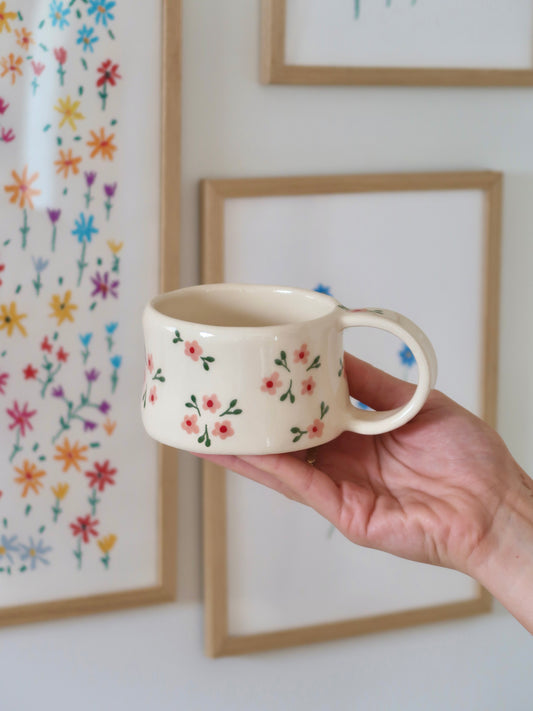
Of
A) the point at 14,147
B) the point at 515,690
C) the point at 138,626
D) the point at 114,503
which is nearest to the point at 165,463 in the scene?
the point at 114,503

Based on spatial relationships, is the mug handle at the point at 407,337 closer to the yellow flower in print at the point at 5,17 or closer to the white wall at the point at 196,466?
the white wall at the point at 196,466

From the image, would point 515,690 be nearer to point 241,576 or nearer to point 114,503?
point 241,576

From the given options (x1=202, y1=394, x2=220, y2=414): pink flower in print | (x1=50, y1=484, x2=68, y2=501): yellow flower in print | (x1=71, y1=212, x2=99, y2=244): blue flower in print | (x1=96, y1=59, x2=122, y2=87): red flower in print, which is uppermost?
(x1=96, y1=59, x2=122, y2=87): red flower in print

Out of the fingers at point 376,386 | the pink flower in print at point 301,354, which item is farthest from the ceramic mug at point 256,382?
the fingers at point 376,386

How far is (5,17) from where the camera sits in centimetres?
83

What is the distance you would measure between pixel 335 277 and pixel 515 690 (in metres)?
0.64

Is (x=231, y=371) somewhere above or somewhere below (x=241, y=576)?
above

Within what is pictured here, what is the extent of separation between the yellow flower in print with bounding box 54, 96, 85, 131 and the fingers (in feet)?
1.17

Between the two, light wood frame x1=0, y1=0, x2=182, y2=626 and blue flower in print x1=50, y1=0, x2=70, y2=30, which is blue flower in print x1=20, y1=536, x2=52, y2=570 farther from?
blue flower in print x1=50, y1=0, x2=70, y2=30

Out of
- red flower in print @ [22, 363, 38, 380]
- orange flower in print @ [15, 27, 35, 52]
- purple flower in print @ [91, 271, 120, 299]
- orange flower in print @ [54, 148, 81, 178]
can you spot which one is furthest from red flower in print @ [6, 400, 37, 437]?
orange flower in print @ [15, 27, 35, 52]

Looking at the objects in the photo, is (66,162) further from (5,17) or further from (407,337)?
(407,337)

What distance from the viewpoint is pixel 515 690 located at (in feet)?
3.94

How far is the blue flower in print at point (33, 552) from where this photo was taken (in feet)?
3.08

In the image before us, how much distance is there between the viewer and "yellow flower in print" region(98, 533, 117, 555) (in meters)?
0.97
